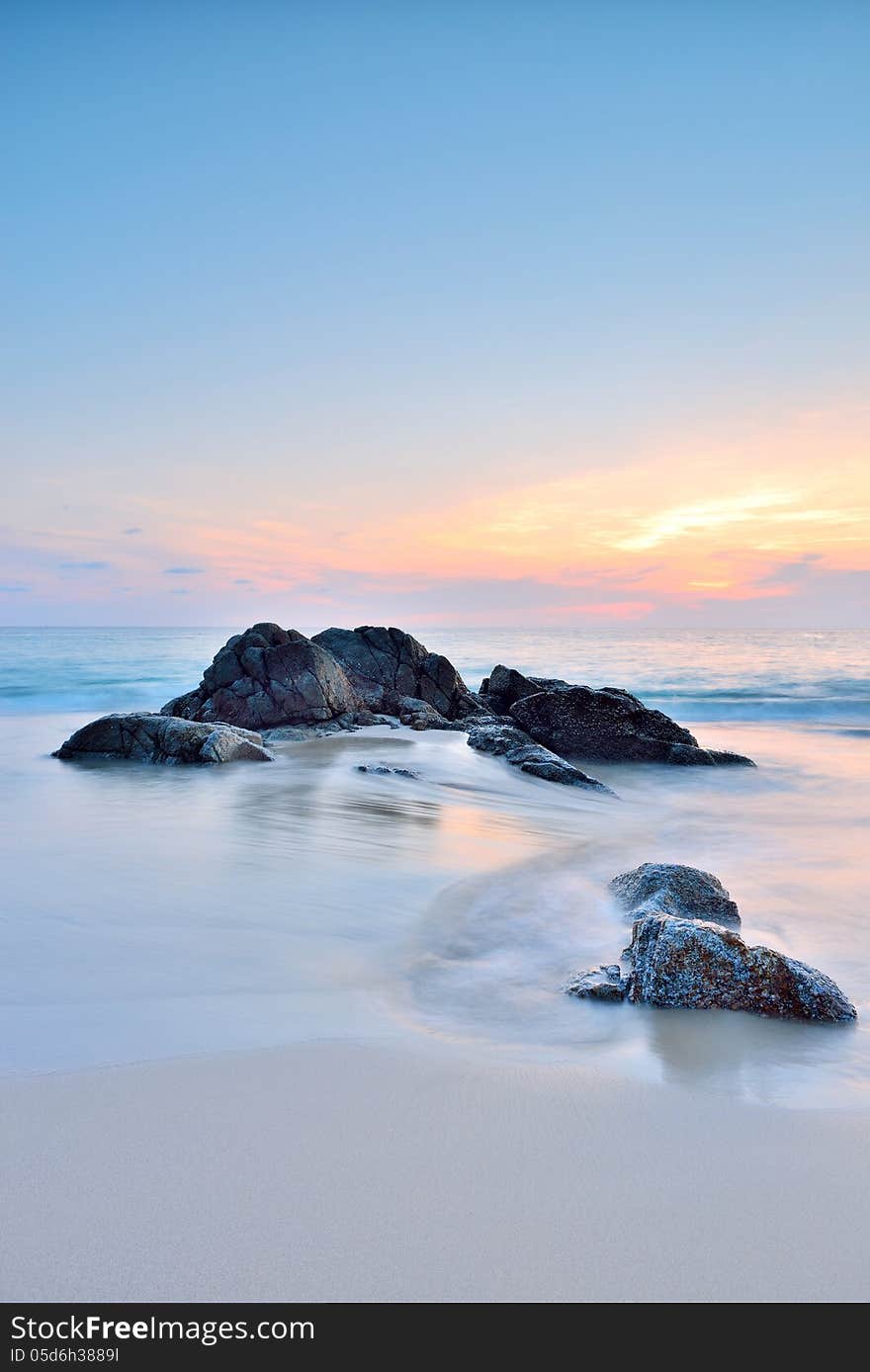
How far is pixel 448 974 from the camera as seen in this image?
13.8 ft

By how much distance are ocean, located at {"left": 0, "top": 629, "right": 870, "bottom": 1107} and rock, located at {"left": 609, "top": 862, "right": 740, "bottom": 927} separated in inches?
9.4

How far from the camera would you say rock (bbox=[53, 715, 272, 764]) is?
10938 mm

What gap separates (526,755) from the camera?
38.4 feet

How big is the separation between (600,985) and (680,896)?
5.32 feet

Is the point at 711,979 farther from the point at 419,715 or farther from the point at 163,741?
the point at 419,715

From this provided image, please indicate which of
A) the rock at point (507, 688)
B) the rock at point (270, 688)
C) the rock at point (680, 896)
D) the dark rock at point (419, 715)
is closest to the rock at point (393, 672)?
the dark rock at point (419, 715)

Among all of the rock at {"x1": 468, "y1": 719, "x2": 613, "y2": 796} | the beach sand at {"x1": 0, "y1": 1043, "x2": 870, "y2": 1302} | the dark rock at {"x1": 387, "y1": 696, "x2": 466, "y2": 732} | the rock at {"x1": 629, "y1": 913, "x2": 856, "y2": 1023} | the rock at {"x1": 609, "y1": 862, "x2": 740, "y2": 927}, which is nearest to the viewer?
the beach sand at {"x1": 0, "y1": 1043, "x2": 870, "y2": 1302}

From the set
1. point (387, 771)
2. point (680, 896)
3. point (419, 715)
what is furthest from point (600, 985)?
point (419, 715)

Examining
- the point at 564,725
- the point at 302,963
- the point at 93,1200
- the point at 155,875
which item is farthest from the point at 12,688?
the point at 93,1200

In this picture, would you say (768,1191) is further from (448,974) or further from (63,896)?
(63,896)

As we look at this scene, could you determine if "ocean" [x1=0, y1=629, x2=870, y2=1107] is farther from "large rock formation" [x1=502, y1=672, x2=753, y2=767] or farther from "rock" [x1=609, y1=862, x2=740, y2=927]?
"large rock formation" [x1=502, y1=672, x2=753, y2=767]

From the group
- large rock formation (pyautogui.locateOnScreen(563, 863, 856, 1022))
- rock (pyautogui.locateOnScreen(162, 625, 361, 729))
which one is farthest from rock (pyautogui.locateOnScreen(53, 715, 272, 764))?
large rock formation (pyautogui.locateOnScreen(563, 863, 856, 1022))

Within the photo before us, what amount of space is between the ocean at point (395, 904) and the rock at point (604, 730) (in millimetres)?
725
